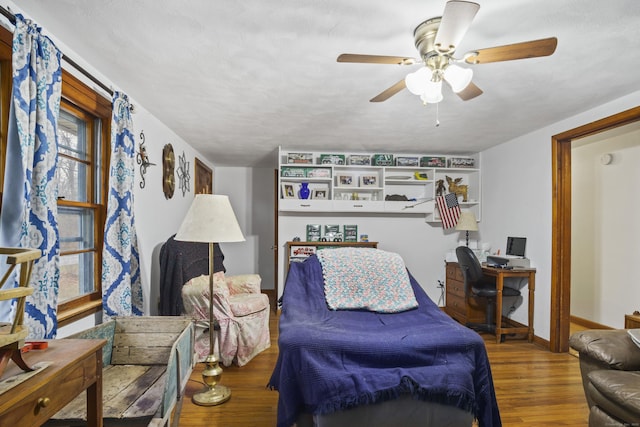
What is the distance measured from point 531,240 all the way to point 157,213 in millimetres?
4111

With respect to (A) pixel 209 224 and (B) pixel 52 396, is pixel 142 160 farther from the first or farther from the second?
(B) pixel 52 396

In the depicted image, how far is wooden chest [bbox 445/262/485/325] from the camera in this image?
3990 millimetres

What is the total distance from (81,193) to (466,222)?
4180mm

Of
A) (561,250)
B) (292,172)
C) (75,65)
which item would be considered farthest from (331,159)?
(75,65)

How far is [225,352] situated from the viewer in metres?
2.85

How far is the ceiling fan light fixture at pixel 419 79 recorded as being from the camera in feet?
5.45

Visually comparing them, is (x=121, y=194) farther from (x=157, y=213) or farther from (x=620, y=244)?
(x=620, y=244)

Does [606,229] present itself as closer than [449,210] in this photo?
Yes

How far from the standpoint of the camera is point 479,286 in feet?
12.3

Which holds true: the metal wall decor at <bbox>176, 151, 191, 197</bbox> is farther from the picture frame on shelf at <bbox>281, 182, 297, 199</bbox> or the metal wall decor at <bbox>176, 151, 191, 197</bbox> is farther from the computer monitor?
the computer monitor

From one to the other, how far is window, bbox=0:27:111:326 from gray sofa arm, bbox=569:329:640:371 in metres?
3.09

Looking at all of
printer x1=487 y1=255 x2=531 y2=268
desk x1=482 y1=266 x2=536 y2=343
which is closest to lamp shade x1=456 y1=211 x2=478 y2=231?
printer x1=487 y1=255 x2=531 y2=268

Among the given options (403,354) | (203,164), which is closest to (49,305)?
(403,354)

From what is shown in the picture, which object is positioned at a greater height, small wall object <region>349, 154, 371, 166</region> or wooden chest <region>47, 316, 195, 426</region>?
small wall object <region>349, 154, 371, 166</region>
